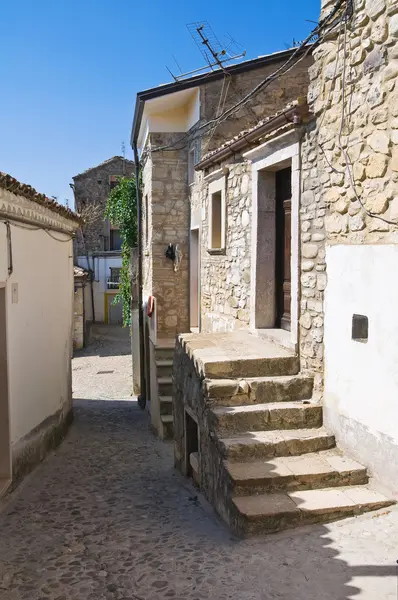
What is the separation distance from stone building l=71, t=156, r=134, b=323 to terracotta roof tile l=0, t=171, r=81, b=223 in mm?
19601

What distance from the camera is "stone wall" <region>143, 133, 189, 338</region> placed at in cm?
1220

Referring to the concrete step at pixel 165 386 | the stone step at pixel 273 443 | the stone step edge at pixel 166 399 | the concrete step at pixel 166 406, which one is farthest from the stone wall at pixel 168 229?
the stone step at pixel 273 443

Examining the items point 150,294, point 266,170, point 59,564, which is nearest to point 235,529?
point 59,564

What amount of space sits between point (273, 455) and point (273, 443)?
4.4 inches

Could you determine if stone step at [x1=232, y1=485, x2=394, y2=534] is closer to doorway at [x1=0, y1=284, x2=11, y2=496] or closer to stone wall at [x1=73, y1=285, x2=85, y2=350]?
doorway at [x1=0, y1=284, x2=11, y2=496]

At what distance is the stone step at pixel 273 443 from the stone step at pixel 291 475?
0.31ft

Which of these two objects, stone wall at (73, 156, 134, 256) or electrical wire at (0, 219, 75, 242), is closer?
electrical wire at (0, 219, 75, 242)

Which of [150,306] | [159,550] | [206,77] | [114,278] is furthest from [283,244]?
[114,278]

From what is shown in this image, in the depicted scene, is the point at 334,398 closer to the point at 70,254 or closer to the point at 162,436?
the point at 162,436

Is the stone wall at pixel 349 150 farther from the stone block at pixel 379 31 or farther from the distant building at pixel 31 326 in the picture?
the distant building at pixel 31 326

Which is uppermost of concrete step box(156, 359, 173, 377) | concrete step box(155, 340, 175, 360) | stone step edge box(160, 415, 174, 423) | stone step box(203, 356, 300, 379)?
stone step box(203, 356, 300, 379)

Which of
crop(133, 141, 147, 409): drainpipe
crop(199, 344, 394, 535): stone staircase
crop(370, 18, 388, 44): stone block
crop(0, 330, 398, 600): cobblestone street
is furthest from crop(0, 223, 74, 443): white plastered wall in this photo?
crop(370, 18, 388, 44): stone block

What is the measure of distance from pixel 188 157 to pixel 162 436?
5656 mm

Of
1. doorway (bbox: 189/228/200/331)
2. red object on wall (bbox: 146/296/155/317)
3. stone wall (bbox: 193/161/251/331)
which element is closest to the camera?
stone wall (bbox: 193/161/251/331)
